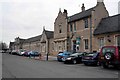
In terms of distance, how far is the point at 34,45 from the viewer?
67.1 m

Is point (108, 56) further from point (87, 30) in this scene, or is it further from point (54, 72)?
point (87, 30)

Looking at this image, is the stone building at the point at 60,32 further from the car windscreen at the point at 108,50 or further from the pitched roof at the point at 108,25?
the car windscreen at the point at 108,50

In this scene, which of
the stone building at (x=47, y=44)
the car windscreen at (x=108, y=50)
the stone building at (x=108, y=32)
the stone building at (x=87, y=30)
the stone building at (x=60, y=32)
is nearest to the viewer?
the car windscreen at (x=108, y=50)

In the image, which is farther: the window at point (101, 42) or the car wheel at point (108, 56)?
the window at point (101, 42)

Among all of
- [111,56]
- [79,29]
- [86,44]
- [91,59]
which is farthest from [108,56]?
[79,29]

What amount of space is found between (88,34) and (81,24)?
9.42ft

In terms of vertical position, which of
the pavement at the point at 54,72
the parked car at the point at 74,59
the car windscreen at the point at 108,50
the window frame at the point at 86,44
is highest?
the window frame at the point at 86,44

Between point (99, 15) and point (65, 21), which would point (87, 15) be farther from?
point (65, 21)

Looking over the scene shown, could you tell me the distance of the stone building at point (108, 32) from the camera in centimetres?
2798

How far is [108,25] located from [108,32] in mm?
2178

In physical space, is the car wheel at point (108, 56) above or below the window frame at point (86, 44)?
below

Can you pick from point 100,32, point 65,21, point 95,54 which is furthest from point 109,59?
point 65,21

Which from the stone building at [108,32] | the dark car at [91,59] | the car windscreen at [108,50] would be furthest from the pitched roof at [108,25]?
the car windscreen at [108,50]

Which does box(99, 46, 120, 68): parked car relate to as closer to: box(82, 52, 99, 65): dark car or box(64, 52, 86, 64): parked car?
box(82, 52, 99, 65): dark car
